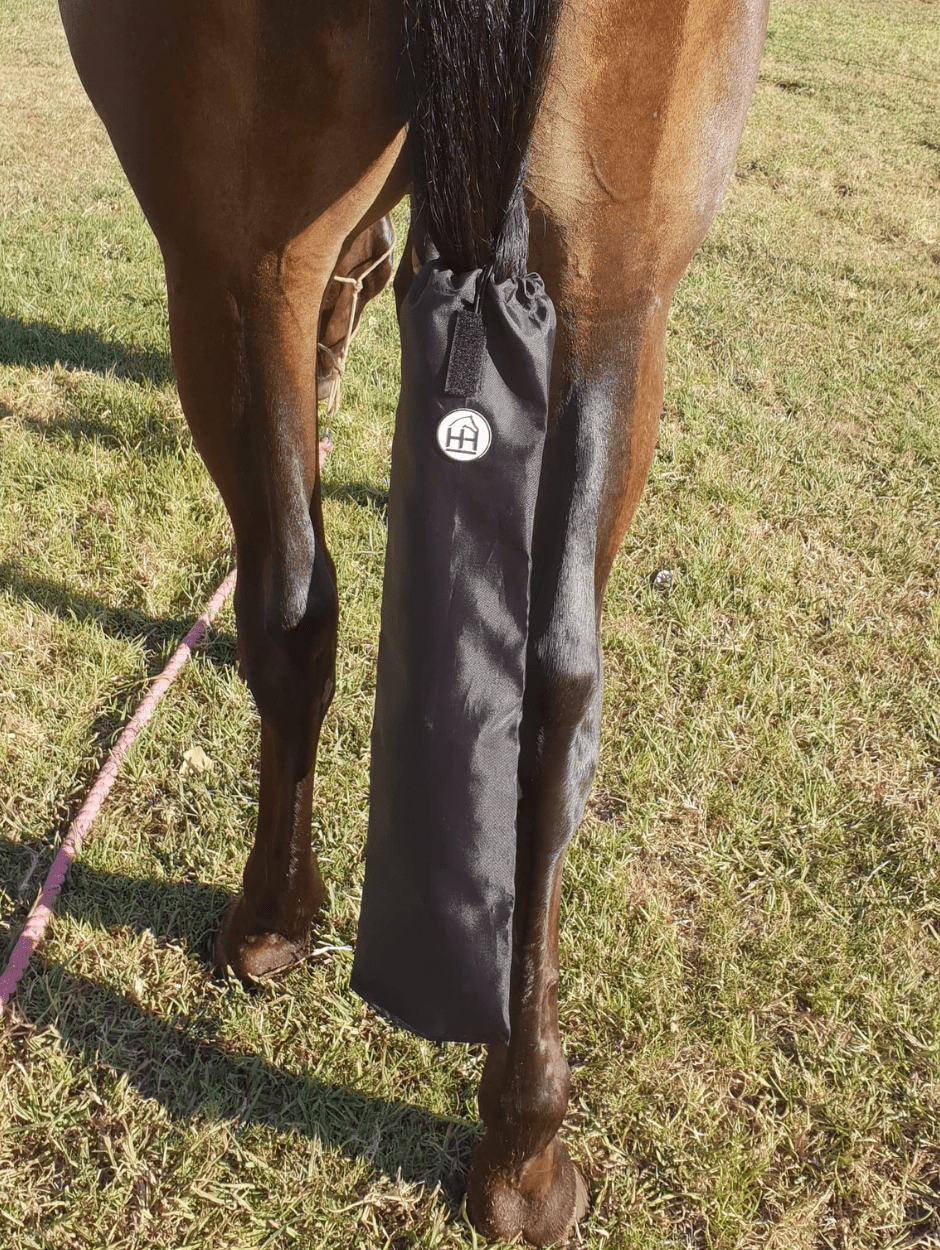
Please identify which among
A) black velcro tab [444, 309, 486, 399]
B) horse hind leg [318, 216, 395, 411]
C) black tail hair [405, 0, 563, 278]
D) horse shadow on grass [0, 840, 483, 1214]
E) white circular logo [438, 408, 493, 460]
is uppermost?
black tail hair [405, 0, 563, 278]

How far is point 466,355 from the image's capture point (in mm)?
1095

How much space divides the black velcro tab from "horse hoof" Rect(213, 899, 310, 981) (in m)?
1.28

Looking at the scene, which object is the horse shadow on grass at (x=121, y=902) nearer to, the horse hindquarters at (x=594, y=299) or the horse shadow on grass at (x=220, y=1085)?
the horse shadow on grass at (x=220, y=1085)

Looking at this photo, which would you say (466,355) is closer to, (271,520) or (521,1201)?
(271,520)

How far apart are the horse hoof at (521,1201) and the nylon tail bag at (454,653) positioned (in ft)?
1.55

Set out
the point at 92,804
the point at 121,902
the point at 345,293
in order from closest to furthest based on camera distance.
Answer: the point at 121,902 < the point at 92,804 < the point at 345,293

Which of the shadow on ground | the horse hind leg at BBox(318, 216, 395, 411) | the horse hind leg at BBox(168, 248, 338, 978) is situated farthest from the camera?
the horse hind leg at BBox(318, 216, 395, 411)

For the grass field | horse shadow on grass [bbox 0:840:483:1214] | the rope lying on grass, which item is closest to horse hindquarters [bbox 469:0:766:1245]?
horse shadow on grass [bbox 0:840:483:1214]

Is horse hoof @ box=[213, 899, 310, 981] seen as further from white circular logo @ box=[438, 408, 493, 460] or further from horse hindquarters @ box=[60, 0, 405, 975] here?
white circular logo @ box=[438, 408, 493, 460]

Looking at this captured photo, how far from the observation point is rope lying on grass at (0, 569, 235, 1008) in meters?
1.97

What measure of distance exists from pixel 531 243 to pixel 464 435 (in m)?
0.25

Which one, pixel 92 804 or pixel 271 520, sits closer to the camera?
pixel 271 520

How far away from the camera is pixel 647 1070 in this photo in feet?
6.15

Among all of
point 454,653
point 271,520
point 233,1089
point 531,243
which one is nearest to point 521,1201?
point 233,1089
